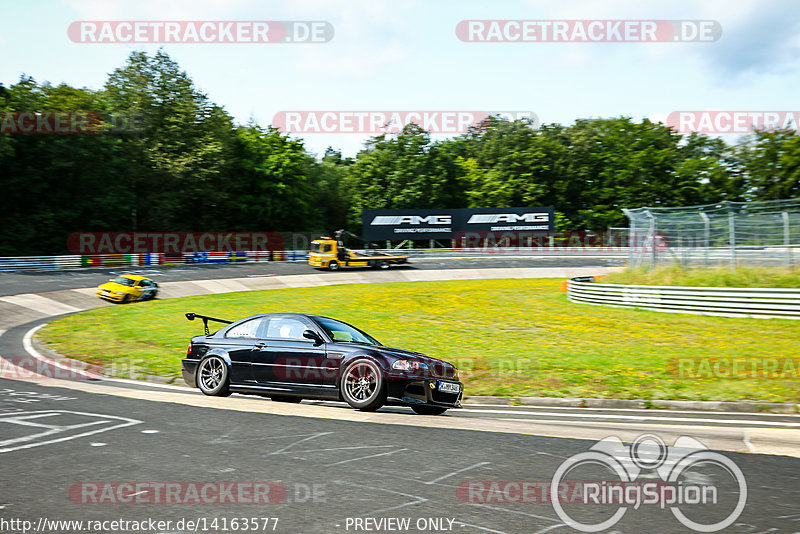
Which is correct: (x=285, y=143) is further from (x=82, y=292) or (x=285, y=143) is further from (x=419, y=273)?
(x=82, y=292)

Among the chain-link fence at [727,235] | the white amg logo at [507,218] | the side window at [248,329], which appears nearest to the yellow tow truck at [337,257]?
the white amg logo at [507,218]

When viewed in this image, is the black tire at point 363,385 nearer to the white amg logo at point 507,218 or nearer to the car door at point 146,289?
the car door at point 146,289

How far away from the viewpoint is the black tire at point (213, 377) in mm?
11016

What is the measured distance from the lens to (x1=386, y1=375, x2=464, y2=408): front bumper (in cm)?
958

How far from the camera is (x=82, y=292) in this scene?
31172mm

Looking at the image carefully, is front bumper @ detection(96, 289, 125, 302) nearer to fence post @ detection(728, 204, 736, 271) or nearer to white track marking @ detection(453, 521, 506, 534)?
fence post @ detection(728, 204, 736, 271)

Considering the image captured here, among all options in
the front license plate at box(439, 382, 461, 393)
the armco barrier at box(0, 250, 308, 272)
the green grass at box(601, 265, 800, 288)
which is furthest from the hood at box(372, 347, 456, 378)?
the armco barrier at box(0, 250, 308, 272)

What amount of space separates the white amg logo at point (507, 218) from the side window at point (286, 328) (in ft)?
160

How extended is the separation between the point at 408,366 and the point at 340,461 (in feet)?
10.6

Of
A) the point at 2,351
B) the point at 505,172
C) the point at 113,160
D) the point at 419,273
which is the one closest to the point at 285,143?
the point at 113,160

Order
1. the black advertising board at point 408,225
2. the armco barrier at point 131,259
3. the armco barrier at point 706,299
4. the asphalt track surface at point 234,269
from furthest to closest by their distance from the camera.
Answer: the black advertising board at point 408,225 < the armco barrier at point 131,259 < the asphalt track surface at point 234,269 < the armco barrier at point 706,299

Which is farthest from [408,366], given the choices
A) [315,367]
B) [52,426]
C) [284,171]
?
[284,171]

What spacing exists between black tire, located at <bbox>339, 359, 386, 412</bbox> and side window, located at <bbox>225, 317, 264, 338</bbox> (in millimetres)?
1939

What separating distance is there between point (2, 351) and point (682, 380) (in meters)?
16.1
